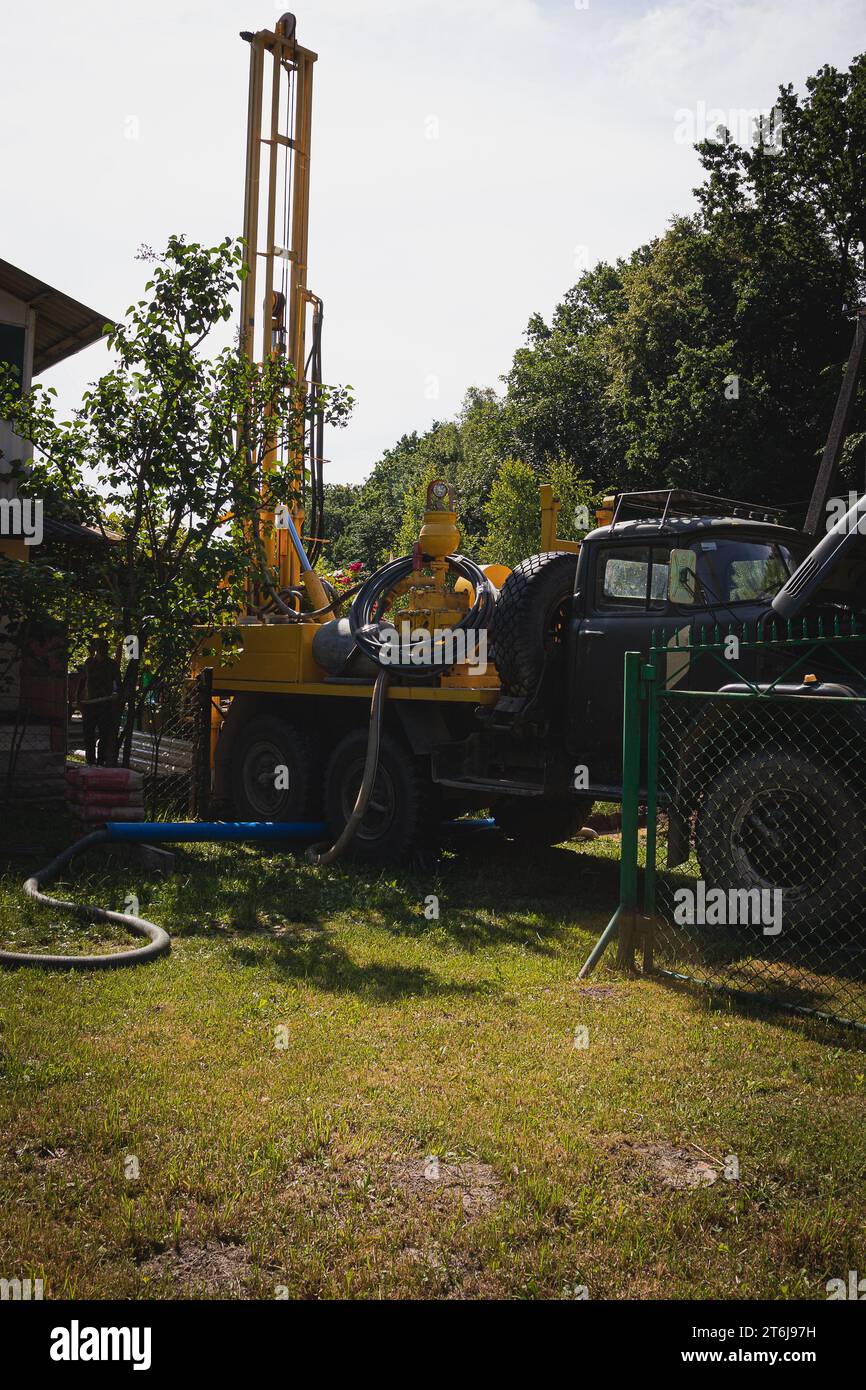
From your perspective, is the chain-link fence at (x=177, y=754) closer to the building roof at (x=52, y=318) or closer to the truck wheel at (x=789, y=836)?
the building roof at (x=52, y=318)

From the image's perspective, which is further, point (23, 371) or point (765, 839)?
point (23, 371)

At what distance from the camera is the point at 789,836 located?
609cm

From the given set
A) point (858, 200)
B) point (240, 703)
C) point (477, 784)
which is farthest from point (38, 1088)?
point (858, 200)

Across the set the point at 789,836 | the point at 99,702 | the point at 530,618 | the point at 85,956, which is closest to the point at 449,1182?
the point at 85,956

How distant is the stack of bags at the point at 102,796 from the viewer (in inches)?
351

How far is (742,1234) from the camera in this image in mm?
3197

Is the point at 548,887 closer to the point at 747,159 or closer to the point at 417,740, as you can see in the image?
the point at 417,740

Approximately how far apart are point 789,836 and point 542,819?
3873mm

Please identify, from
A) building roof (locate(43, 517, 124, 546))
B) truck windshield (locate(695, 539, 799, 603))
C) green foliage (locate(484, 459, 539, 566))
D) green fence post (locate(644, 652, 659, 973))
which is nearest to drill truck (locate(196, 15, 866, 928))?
truck windshield (locate(695, 539, 799, 603))

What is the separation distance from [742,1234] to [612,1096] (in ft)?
3.27

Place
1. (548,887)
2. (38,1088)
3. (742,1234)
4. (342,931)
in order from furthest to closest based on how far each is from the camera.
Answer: (548,887)
(342,931)
(38,1088)
(742,1234)

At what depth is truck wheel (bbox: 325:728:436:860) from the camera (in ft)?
29.1

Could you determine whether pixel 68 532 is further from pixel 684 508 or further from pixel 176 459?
pixel 684 508

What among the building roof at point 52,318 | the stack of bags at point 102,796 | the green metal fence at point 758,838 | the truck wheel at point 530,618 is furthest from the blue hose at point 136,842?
the building roof at point 52,318
